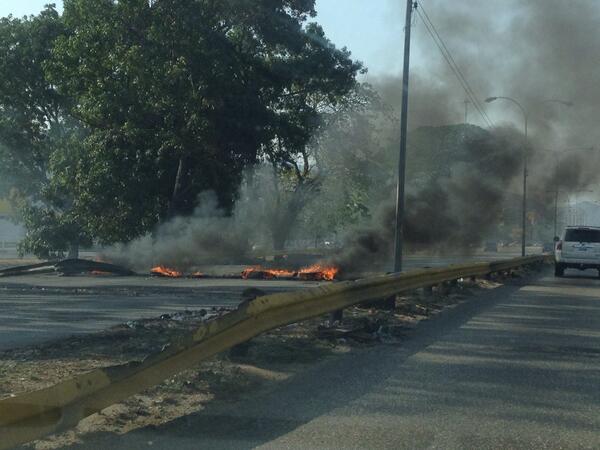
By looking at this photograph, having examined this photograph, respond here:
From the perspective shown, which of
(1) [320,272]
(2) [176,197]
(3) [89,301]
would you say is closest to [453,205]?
(1) [320,272]

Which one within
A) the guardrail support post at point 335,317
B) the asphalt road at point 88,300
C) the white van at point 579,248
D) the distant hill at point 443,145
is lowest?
the asphalt road at point 88,300

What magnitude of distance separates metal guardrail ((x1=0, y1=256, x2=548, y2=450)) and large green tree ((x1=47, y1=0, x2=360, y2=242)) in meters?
19.1

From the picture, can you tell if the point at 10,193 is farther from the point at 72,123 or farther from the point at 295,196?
the point at 295,196

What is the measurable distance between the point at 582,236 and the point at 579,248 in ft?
2.07

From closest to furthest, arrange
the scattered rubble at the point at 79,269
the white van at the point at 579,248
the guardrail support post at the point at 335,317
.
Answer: the guardrail support post at the point at 335,317, the scattered rubble at the point at 79,269, the white van at the point at 579,248

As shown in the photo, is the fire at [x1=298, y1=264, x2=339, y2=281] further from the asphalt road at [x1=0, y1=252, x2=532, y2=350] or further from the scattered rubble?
the scattered rubble

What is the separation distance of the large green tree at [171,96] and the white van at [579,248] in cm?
1006

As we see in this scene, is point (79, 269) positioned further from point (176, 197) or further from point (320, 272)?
point (320, 272)

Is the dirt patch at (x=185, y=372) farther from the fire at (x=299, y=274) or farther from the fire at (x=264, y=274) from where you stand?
the fire at (x=264, y=274)

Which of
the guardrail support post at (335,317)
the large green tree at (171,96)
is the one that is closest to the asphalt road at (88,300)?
the guardrail support post at (335,317)

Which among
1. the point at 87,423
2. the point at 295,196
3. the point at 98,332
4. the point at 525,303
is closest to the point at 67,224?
the point at 295,196

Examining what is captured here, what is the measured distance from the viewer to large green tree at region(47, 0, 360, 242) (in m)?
29.5

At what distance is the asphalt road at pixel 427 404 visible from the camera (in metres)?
5.96

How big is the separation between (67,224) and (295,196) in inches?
548
